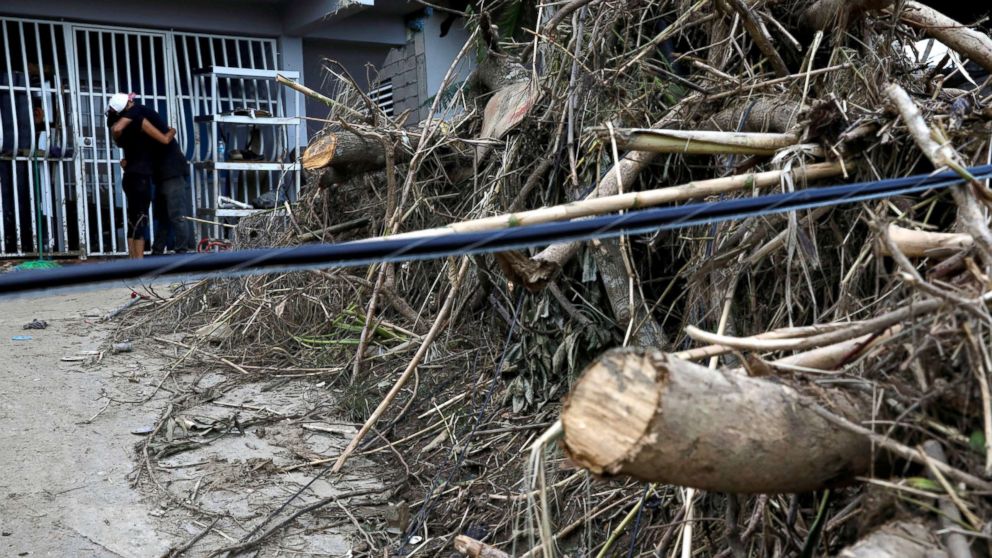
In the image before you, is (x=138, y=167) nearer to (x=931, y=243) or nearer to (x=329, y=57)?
(x=329, y=57)

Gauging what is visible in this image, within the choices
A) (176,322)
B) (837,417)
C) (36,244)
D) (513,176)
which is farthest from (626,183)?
(36,244)

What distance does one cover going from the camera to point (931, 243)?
212cm

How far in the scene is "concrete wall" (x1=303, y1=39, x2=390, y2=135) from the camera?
422 inches

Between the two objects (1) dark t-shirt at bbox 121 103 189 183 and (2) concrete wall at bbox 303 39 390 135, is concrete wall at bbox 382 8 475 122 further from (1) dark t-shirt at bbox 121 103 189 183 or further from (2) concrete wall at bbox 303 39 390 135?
(1) dark t-shirt at bbox 121 103 189 183

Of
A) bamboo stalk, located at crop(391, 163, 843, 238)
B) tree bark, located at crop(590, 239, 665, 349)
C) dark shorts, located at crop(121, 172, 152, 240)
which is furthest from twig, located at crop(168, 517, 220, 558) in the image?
dark shorts, located at crop(121, 172, 152, 240)

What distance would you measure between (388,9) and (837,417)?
31.9ft

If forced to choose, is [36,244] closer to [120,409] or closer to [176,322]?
[176,322]

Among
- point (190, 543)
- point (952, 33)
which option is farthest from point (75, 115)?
point (952, 33)

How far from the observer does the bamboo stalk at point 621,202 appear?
2002mm

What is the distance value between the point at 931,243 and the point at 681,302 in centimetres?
179

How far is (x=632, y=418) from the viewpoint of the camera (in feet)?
5.19

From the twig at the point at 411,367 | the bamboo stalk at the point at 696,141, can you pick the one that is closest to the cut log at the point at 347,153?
the twig at the point at 411,367

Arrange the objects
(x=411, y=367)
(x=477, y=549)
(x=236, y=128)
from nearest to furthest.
A: (x=477, y=549) → (x=411, y=367) → (x=236, y=128)

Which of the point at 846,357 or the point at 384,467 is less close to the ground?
the point at 846,357
